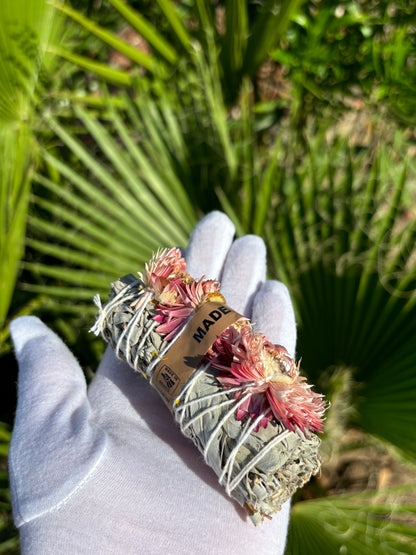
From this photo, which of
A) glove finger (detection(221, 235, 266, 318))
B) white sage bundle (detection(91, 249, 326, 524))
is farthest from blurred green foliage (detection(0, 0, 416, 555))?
white sage bundle (detection(91, 249, 326, 524))

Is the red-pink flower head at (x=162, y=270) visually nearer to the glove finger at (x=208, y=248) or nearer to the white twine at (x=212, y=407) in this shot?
the white twine at (x=212, y=407)

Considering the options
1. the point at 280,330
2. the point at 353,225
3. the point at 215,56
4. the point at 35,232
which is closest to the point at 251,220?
the point at 353,225

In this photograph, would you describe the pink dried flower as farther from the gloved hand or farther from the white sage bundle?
the gloved hand

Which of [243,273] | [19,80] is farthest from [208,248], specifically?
[19,80]

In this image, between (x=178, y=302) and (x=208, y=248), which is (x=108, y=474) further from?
(x=208, y=248)

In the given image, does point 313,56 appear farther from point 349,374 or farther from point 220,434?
point 220,434

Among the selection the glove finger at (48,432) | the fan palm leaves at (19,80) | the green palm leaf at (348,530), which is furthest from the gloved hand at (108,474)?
the fan palm leaves at (19,80)

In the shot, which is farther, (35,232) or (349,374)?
(35,232)
